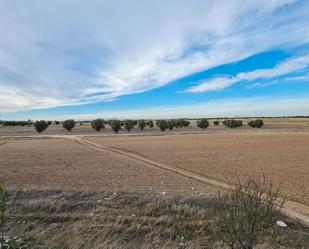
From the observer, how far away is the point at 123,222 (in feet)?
32.6

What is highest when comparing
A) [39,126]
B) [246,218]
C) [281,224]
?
[39,126]

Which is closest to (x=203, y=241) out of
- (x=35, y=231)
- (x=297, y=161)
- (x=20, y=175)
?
(x=35, y=231)

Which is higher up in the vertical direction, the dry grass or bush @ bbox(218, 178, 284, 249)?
bush @ bbox(218, 178, 284, 249)

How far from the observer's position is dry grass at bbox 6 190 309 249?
8.32m

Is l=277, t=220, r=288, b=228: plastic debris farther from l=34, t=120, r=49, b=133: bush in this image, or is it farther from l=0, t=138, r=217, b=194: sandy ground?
l=34, t=120, r=49, b=133: bush

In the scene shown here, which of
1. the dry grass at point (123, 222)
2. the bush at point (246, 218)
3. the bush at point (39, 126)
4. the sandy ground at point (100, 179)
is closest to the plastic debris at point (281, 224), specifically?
the dry grass at point (123, 222)

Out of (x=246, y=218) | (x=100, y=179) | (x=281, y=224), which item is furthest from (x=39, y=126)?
(x=246, y=218)

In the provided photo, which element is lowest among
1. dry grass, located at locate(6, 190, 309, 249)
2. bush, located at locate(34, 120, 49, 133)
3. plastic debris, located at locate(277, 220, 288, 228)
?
plastic debris, located at locate(277, 220, 288, 228)

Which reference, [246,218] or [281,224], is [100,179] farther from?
[246,218]

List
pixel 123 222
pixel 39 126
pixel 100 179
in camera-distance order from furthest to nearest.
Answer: pixel 39 126
pixel 100 179
pixel 123 222

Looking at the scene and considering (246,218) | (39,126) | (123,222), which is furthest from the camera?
(39,126)

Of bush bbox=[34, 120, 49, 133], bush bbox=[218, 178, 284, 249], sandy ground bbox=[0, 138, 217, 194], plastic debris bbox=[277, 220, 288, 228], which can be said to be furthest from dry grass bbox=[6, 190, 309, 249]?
bush bbox=[34, 120, 49, 133]

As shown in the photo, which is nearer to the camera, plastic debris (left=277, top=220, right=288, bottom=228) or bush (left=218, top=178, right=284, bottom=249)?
bush (left=218, top=178, right=284, bottom=249)

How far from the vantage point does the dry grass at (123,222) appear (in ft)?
27.3
